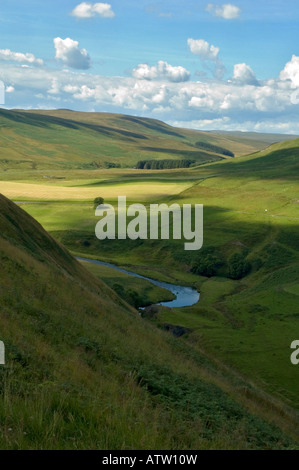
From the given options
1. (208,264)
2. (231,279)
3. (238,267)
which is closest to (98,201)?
(208,264)

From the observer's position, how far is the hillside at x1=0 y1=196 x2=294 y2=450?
29.1 feet

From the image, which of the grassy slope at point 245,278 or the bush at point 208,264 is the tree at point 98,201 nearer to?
the grassy slope at point 245,278

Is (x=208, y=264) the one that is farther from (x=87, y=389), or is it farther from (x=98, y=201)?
(x=87, y=389)

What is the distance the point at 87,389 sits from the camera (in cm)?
1270

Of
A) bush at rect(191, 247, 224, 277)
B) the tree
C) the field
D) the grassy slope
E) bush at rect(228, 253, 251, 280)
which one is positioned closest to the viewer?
the field

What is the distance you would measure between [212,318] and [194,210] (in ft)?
319

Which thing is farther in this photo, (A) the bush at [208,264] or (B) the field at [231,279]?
(A) the bush at [208,264]

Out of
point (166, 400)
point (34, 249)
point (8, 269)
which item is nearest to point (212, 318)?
point (34, 249)

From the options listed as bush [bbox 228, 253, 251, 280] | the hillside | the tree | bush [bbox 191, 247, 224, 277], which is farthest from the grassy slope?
the hillside

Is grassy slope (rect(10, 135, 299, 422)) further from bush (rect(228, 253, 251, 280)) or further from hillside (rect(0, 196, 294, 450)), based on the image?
hillside (rect(0, 196, 294, 450))

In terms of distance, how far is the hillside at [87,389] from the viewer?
8.88m

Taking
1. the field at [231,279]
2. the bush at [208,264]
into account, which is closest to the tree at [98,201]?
the field at [231,279]

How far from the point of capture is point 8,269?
2923 cm
